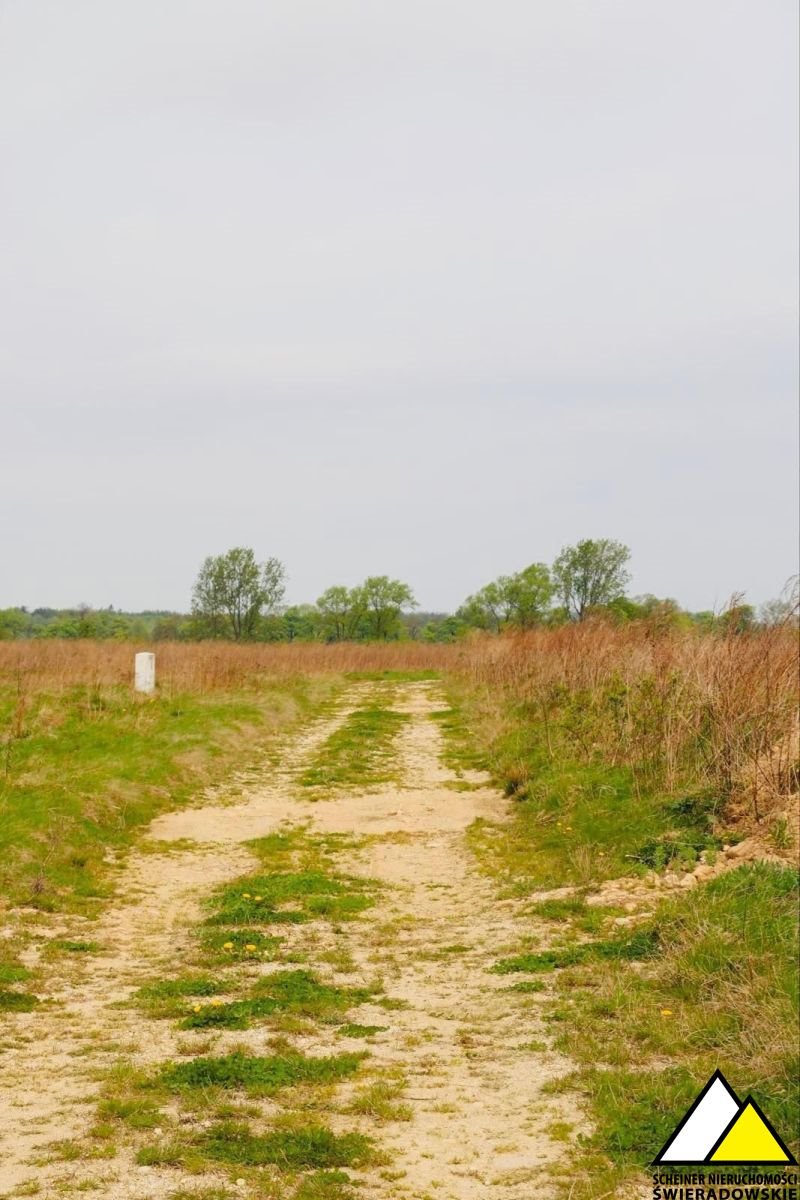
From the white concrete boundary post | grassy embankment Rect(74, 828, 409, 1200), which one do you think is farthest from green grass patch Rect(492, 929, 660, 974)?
the white concrete boundary post

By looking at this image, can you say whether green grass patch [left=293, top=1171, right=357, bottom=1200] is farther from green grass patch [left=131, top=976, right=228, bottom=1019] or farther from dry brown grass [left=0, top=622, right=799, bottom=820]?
dry brown grass [left=0, top=622, right=799, bottom=820]

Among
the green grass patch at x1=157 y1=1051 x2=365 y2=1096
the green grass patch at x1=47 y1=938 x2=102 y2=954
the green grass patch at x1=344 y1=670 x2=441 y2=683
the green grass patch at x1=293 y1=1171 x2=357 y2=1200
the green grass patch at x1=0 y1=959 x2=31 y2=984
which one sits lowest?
the green grass patch at x1=47 y1=938 x2=102 y2=954

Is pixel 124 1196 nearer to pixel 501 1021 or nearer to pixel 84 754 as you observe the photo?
pixel 501 1021

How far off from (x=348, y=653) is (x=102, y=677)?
2299cm

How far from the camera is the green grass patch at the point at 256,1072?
5238mm

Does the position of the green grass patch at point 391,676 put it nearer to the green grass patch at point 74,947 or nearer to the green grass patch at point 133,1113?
Answer: the green grass patch at point 74,947

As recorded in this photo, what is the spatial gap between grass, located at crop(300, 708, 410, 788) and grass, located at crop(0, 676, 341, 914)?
1449 mm

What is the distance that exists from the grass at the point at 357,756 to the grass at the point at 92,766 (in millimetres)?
1449

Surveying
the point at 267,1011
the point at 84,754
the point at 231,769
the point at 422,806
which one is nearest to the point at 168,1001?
the point at 267,1011

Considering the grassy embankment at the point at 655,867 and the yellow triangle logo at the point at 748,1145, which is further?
the grassy embankment at the point at 655,867

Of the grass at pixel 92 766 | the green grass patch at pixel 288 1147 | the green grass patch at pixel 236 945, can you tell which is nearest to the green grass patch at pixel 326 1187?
the green grass patch at pixel 288 1147

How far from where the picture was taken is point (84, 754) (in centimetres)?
1530

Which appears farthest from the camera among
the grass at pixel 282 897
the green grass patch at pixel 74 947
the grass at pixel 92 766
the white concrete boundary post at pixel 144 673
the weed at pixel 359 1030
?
the white concrete boundary post at pixel 144 673

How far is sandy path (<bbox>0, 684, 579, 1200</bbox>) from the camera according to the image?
14.4ft
